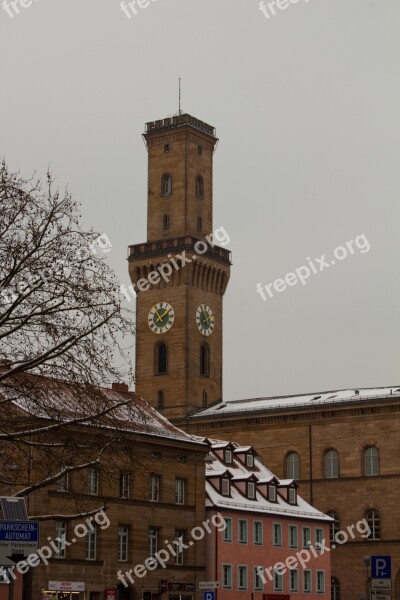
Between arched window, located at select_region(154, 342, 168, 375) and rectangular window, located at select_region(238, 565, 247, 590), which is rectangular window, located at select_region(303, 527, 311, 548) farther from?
arched window, located at select_region(154, 342, 168, 375)

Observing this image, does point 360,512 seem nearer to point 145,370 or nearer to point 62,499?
point 145,370

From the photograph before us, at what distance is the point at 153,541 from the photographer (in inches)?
2510

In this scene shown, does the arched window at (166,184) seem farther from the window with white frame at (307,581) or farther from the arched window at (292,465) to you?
the window with white frame at (307,581)

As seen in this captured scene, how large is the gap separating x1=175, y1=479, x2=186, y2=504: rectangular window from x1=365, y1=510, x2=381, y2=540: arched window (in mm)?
28006

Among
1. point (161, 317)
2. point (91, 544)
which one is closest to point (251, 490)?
point (91, 544)

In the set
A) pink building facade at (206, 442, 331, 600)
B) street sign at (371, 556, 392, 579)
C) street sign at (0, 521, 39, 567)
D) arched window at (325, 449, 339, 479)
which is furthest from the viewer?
arched window at (325, 449, 339, 479)

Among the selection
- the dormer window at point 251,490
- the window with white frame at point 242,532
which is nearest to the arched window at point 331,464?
the dormer window at point 251,490

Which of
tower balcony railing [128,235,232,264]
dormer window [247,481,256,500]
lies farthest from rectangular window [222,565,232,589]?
tower balcony railing [128,235,232,264]

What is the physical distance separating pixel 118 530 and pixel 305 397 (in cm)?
4002

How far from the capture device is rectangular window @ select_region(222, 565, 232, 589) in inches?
2623

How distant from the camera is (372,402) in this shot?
9250 centimetres

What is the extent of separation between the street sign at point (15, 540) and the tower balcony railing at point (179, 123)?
8818cm

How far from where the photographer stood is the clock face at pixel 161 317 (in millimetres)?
103875

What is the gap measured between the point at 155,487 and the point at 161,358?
3984 cm
